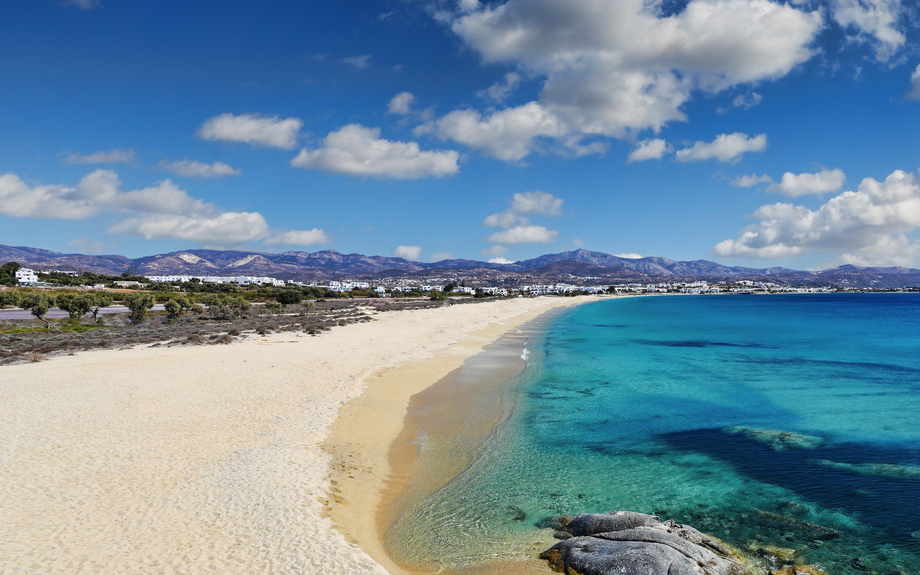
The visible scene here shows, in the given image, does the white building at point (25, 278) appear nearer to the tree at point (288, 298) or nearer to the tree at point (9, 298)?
the tree at point (9, 298)

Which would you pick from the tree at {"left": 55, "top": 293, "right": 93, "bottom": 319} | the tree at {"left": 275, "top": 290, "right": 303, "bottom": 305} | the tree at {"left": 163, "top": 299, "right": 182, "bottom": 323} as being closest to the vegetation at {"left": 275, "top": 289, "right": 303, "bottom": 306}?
the tree at {"left": 275, "top": 290, "right": 303, "bottom": 305}

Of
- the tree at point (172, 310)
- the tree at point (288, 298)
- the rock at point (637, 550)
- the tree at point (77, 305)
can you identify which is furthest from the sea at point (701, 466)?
the tree at point (288, 298)

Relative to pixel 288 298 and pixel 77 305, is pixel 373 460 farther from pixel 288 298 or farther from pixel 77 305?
pixel 288 298

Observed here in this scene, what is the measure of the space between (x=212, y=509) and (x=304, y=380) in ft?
34.2

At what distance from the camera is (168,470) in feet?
30.6

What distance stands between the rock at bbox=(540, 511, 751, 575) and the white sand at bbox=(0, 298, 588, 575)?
9.97 feet

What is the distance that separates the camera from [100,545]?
655 centimetres

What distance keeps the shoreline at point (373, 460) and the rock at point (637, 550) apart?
2.66 meters

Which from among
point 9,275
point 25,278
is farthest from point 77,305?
point 9,275

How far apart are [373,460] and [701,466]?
8595 millimetres

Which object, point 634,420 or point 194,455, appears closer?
point 194,455

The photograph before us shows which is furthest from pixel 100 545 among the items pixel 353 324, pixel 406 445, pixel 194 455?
pixel 353 324

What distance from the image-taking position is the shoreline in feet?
26.5

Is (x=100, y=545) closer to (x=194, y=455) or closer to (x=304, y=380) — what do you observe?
(x=194, y=455)
